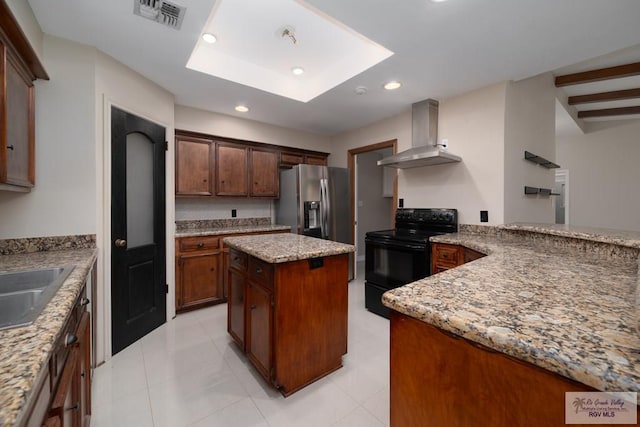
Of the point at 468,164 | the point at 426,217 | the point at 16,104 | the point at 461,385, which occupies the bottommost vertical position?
the point at 461,385

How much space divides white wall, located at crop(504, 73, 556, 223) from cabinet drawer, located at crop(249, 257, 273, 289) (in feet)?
7.84

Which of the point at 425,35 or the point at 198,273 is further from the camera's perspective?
the point at 198,273

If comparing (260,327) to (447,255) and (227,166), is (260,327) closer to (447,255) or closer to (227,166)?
(447,255)

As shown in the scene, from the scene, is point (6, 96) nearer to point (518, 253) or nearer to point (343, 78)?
point (343, 78)

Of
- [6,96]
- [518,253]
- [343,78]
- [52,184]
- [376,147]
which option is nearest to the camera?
[6,96]

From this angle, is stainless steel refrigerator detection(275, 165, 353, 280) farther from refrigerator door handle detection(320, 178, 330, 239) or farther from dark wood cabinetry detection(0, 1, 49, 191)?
dark wood cabinetry detection(0, 1, 49, 191)

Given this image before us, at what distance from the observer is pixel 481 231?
2709 millimetres

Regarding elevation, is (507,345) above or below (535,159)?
below

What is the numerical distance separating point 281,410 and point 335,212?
2637 millimetres

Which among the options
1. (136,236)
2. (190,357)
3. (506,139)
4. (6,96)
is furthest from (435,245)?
(6,96)

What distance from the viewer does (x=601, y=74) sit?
2.83m

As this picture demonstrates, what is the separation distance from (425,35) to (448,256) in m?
1.79

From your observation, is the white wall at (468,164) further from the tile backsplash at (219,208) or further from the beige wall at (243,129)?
the tile backsplash at (219,208)

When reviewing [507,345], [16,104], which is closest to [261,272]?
[507,345]
